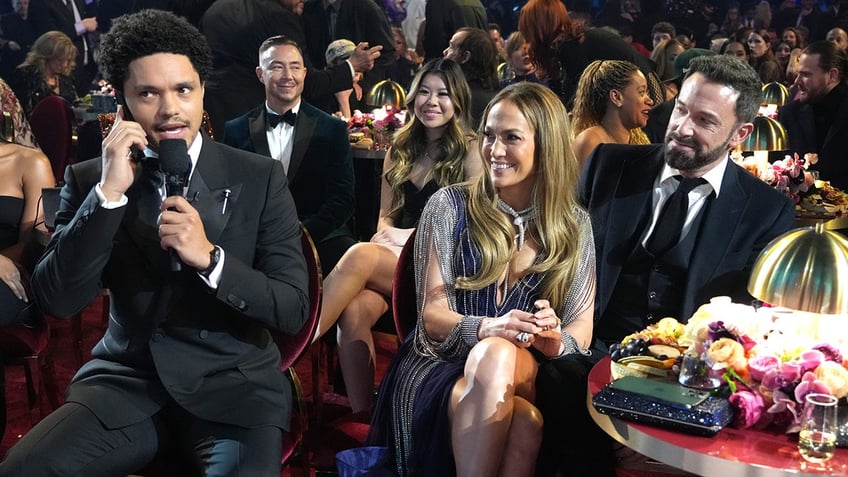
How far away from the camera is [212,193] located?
2.46m

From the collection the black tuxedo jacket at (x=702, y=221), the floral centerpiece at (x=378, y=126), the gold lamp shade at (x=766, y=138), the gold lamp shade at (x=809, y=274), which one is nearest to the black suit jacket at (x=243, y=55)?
the floral centerpiece at (x=378, y=126)

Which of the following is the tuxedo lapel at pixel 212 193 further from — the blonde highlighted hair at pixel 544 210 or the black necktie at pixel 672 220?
the black necktie at pixel 672 220

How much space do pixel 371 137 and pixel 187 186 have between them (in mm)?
3919

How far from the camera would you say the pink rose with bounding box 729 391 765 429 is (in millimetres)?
2086

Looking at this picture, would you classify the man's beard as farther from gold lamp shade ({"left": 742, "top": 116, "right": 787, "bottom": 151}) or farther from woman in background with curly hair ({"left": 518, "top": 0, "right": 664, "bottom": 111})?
woman in background with curly hair ({"left": 518, "top": 0, "right": 664, "bottom": 111})

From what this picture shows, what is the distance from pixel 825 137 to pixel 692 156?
417 centimetres

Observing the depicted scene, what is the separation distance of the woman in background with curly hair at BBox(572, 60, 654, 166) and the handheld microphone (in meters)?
2.91

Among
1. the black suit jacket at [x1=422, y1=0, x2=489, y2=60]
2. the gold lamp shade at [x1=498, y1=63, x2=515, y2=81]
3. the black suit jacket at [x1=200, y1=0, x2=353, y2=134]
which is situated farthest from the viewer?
the gold lamp shade at [x1=498, y1=63, x2=515, y2=81]

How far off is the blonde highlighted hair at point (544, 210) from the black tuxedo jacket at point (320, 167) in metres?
1.60

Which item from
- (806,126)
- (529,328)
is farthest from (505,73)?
(529,328)

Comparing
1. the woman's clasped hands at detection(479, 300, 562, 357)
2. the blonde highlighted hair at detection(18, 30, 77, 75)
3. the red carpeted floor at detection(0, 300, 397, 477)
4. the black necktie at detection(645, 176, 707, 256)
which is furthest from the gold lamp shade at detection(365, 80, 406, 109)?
the woman's clasped hands at detection(479, 300, 562, 357)

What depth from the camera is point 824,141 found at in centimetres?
671

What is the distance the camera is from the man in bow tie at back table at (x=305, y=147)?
4531 millimetres

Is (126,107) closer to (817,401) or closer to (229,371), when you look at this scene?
(229,371)
